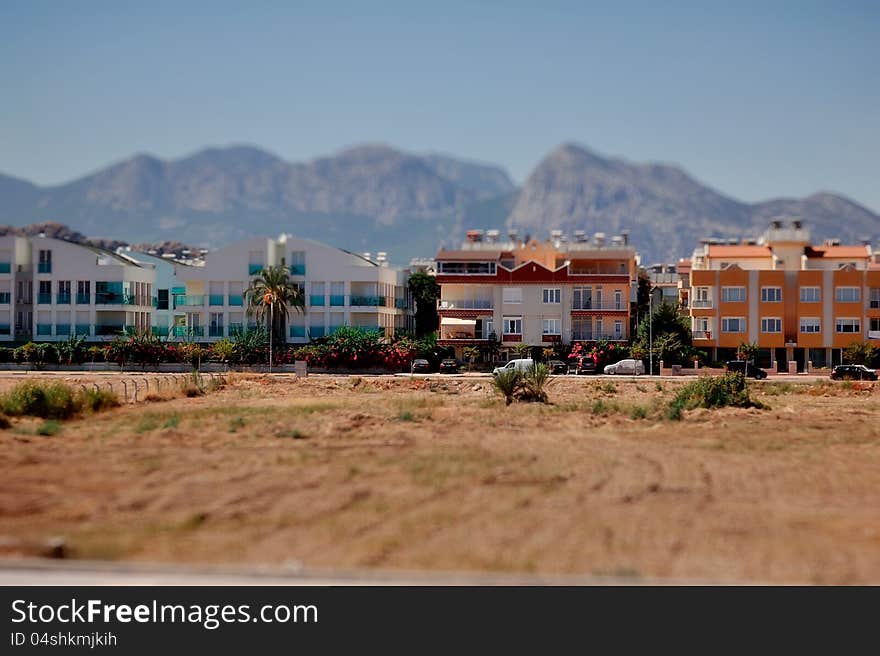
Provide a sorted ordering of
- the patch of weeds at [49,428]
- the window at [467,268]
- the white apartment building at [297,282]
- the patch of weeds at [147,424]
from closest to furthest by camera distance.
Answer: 1. the patch of weeds at [49,428]
2. the patch of weeds at [147,424]
3. the window at [467,268]
4. the white apartment building at [297,282]

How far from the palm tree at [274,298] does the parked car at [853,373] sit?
3721cm

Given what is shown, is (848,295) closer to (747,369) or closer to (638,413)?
(747,369)

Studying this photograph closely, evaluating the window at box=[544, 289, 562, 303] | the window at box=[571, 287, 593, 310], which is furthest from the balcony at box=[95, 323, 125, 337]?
the window at box=[571, 287, 593, 310]

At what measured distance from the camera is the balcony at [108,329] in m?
90.6

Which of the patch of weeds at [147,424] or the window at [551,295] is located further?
the window at [551,295]

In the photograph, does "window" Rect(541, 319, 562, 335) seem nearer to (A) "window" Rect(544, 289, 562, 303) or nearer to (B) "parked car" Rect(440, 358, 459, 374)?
(A) "window" Rect(544, 289, 562, 303)

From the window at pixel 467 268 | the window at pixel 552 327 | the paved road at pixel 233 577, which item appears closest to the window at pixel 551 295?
the window at pixel 552 327

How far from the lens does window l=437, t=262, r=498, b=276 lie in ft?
283

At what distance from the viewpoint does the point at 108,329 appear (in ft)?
299

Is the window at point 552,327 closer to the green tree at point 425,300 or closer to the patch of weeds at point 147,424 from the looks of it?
the green tree at point 425,300

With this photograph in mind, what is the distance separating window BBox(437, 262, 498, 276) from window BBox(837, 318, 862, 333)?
82.3 feet

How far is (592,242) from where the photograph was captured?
9550 centimetres
